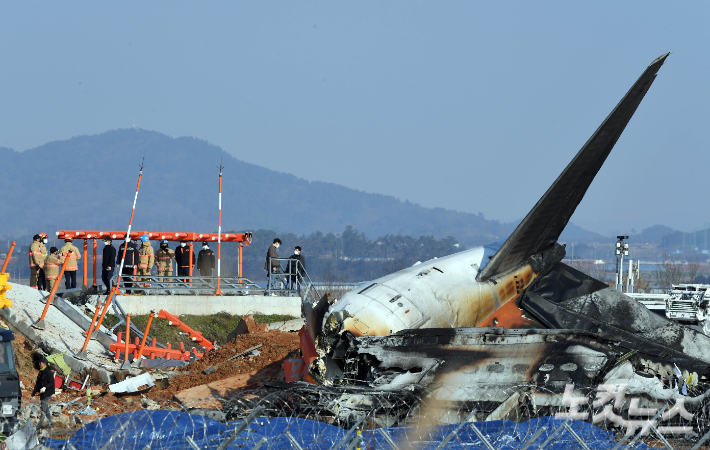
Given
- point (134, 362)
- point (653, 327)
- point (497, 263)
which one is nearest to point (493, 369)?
point (497, 263)

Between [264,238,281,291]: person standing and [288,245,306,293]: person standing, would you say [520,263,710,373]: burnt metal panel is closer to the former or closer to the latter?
[288,245,306,293]: person standing

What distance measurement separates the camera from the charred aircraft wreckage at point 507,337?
11430 mm

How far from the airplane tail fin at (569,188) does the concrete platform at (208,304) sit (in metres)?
12.9

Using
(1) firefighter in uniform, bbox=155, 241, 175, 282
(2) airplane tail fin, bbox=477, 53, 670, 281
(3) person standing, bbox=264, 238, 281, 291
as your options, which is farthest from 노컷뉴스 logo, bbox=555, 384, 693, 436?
(1) firefighter in uniform, bbox=155, 241, 175, 282

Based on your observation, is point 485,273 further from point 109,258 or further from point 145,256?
point 145,256

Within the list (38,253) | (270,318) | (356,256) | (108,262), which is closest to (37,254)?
(38,253)

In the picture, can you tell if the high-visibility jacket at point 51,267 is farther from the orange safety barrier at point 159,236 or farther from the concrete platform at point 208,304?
the orange safety barrier at point 159,236

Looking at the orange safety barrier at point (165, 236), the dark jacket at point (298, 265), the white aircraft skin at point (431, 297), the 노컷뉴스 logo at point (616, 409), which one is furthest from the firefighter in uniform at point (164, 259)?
the 노컷뉴스 logo at point (616, 409)

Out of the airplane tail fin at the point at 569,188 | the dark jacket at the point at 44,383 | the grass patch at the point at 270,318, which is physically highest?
the airplane tail fin at the point at 569,188

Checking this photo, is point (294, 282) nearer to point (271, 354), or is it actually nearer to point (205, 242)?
point (205, 242)

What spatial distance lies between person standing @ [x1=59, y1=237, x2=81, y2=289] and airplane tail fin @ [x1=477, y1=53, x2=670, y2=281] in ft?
48.9

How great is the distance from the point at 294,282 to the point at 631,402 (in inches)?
752

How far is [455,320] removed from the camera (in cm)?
1467

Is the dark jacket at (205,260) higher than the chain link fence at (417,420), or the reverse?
the dark jacket at (205,260)
